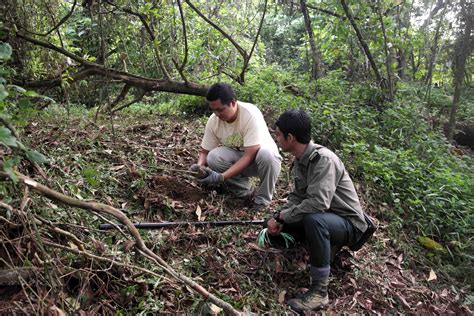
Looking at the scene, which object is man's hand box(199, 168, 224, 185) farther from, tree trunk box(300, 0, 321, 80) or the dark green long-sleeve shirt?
tree trunk box(300, 0, 321, 80)

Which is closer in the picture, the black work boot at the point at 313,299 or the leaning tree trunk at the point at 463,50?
the black work boot at the point at 313,299

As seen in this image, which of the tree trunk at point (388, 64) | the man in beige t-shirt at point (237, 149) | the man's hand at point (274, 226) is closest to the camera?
the man's hand at point (274, 226)

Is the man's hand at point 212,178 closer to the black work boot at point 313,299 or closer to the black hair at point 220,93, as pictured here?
the black hair at point 220,93

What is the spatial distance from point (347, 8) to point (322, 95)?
1560 mm

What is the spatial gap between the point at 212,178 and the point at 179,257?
1102 mm

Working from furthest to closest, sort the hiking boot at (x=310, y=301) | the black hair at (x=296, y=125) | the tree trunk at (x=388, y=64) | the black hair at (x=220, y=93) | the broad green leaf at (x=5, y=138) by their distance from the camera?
the tree trunk at (x=388, y=64) → the black hair at (x=220, y=93) → the black hair at (x=296, y=125) → the hiking boot at (x=310, y=301) → the broad green leaf at (x=5, y=138)

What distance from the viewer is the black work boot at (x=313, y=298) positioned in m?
2.85

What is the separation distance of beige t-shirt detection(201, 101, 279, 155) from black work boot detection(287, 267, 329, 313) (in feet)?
4.97

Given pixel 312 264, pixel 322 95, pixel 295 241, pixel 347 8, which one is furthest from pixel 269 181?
pixel 347 8

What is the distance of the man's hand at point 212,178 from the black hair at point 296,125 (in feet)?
3.70

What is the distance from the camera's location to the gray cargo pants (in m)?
3.96

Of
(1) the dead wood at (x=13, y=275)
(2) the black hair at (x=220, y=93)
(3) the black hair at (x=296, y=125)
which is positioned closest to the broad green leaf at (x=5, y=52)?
(1) the dead wood at (x=13, y=275)

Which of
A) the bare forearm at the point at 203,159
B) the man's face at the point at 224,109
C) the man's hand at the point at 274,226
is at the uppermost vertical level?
the man's face at the point at 224,109

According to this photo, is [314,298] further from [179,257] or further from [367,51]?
[367,51]
